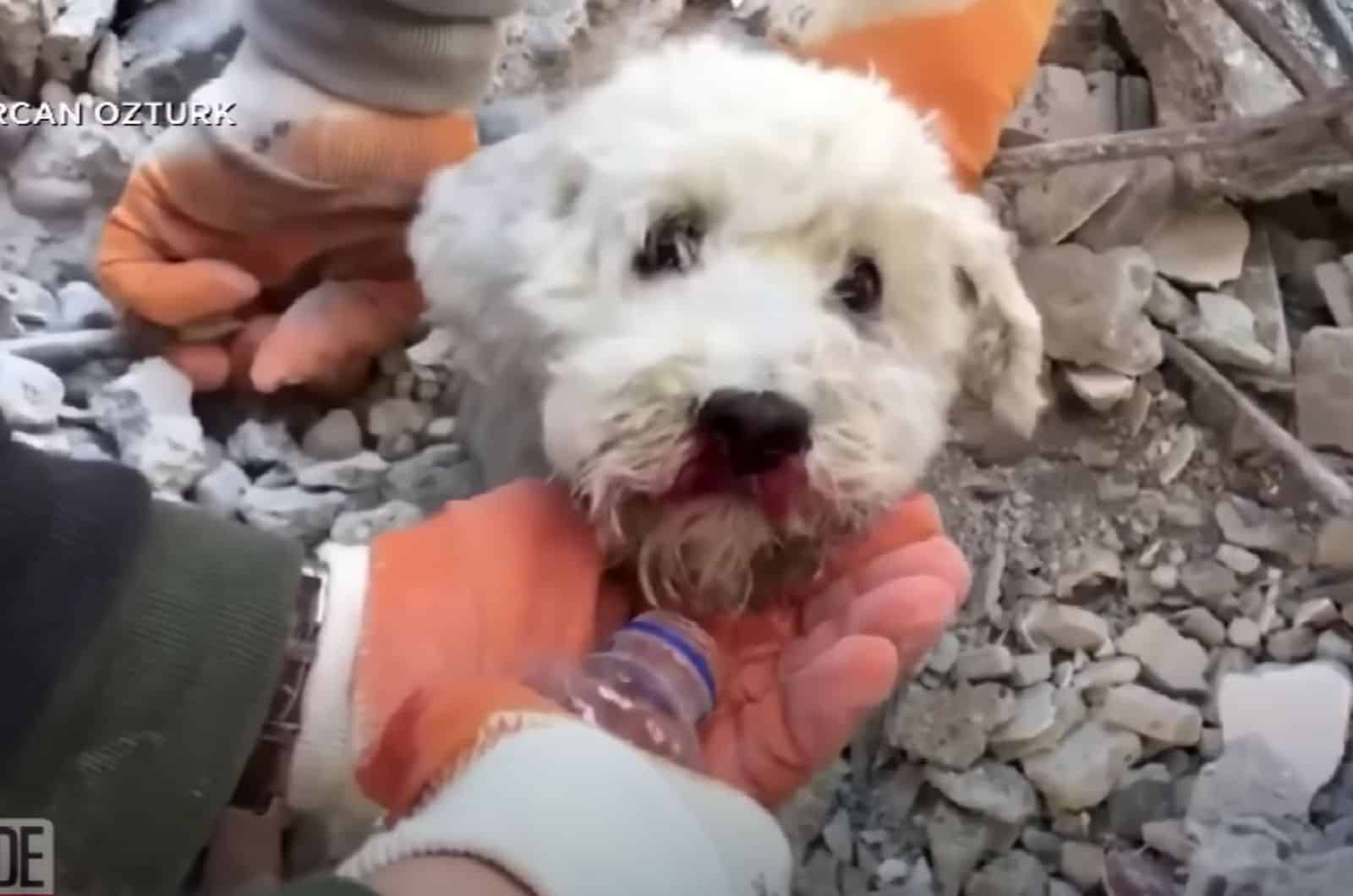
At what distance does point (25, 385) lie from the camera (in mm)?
1189

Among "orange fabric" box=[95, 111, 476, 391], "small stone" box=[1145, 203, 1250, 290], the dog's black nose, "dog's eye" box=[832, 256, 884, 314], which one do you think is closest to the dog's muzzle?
the dog's black nose

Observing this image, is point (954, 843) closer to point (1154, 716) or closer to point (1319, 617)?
point (1154, 716)

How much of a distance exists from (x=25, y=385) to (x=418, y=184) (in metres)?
0.32

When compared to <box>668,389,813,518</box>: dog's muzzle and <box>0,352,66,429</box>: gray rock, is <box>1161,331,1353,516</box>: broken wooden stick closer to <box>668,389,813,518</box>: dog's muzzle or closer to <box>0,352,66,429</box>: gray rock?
<box>668,389,813,518</box>: dog's muzzle

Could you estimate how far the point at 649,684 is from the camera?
85cm

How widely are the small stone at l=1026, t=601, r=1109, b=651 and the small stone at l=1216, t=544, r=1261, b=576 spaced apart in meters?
0.11

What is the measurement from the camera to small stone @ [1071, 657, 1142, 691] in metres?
1.19

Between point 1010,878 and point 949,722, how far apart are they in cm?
12

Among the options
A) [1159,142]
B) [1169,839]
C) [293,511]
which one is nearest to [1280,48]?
[1159,142]

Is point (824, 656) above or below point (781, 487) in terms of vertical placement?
below

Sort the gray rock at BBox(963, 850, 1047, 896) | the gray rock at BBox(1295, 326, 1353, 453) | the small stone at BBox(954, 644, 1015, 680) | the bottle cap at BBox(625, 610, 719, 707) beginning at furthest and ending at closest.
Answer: the gray rock at BBox(1295, 326, 1353, 453) < the small stone at BBox(954, 644, 1015, 680) < the gray rock at BBox(963, 850, 1047, 896) < the bottle cap at BBox(625, 610, 719, 707)

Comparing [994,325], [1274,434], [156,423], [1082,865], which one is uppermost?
Answer: [994,325]

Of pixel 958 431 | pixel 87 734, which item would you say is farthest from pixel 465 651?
pixel 958 431

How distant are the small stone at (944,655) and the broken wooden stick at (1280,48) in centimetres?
49
